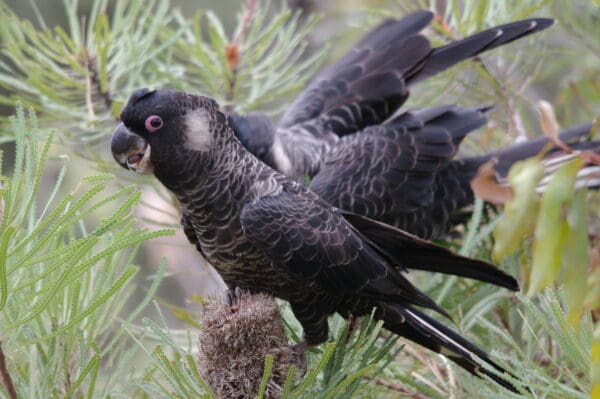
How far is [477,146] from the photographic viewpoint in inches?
122

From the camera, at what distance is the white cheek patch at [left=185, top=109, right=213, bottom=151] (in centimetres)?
198

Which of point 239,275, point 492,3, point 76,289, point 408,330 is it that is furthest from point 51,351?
point 492,3

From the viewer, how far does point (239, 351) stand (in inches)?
62.4

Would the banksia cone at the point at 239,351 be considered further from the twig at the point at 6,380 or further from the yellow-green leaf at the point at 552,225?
the yellow-green leaf at the point at 552,225

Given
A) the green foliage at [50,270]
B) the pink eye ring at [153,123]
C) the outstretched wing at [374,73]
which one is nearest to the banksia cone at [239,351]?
the green foliage at [50,270]

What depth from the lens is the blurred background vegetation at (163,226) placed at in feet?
4.27

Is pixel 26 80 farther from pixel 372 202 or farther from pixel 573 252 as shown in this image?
pixel 573 252

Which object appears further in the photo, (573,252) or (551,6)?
(551,6)

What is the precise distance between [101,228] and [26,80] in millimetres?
1352

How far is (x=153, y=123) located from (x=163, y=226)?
0.66 m

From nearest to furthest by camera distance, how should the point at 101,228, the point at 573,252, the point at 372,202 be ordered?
the point at 573,252
the point at 101,228
the point at 372,202

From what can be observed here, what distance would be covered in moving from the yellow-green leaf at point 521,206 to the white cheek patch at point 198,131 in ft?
3.85

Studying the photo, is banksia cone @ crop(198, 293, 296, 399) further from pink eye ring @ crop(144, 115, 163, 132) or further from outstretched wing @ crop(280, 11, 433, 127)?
outstretched wing @ crop(280, 11, 433, 127)

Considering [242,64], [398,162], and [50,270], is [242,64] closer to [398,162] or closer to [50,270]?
[398,162]
